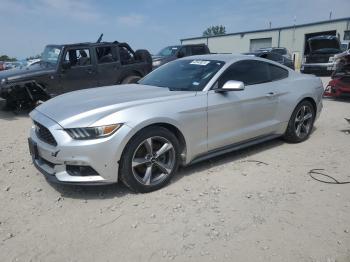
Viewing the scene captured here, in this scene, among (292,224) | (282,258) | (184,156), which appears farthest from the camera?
(184,156)

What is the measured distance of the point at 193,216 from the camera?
11.5 ft

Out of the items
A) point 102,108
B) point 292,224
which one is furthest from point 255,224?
point 102,108

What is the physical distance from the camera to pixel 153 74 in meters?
5.42

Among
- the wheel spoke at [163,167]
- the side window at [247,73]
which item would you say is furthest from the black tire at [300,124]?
the wheel spoke at [163,167]

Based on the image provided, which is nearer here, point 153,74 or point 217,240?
point 217,240

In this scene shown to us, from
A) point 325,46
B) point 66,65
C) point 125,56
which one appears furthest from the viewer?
point 325,46

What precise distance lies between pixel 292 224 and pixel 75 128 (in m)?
2.35

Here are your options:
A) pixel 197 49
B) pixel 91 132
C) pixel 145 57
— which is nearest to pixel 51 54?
pixel 145 57

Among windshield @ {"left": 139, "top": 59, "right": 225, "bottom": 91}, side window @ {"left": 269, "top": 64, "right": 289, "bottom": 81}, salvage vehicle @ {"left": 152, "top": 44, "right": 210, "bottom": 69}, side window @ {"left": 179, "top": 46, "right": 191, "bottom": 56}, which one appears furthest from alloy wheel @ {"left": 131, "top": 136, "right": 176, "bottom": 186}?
side window @ {"left": 179, "top": 46, "right": 191, "bottom": 56}

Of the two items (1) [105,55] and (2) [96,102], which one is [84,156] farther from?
(1) [105,55]

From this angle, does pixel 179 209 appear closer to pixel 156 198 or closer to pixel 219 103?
pixel 156 198

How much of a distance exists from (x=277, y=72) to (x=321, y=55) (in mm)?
14095

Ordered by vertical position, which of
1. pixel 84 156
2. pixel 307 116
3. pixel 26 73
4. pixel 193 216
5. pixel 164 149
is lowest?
pixel 193 216

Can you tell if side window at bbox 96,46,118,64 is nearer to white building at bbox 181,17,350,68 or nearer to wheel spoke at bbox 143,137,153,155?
wheel spoke at bbox 143,137,153,155
